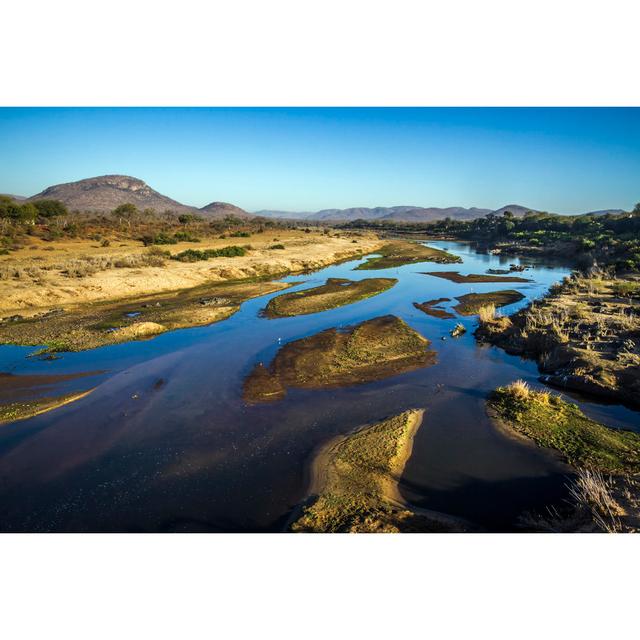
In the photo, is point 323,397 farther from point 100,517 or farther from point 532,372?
point 532,372

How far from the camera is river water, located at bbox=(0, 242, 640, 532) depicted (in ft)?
22.0

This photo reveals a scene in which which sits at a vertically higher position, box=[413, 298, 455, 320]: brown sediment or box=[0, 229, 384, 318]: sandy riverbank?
box=[0, 229, 384, 318]: sandy riverbank

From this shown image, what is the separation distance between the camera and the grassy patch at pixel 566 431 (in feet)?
24.7

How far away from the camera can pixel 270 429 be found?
916 cm

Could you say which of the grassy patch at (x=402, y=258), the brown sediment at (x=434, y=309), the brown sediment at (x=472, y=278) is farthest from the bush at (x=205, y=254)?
the brown sediment at (x=434, y=309)

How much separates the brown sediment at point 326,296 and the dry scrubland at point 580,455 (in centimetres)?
1243

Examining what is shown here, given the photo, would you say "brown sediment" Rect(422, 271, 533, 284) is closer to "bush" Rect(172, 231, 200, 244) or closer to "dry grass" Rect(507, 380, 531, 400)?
"dry grass" Rect(507, 380, 531, 400)

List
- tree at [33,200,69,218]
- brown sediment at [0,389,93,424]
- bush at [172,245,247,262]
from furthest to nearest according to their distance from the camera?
tree at [33,200,69,218] → bush at [172,245,247,262] → brown sediment at [0,389,93,424]

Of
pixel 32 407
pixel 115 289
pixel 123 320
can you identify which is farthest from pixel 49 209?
pixel 32 407

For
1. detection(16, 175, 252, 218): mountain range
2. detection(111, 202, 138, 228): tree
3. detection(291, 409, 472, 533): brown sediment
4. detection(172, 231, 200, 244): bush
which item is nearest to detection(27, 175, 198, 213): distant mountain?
detection(16, 175, 252, 218): mountain range

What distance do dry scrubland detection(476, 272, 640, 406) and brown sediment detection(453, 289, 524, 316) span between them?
279 cm

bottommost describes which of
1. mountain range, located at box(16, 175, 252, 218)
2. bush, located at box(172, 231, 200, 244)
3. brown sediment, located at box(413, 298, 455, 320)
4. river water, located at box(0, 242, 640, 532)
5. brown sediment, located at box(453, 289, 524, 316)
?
river water, located at box(0, 242, 640, 532)

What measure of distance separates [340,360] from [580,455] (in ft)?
24.1

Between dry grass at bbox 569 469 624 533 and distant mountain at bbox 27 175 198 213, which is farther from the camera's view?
distant mountain at bbox 27 175 198 213
